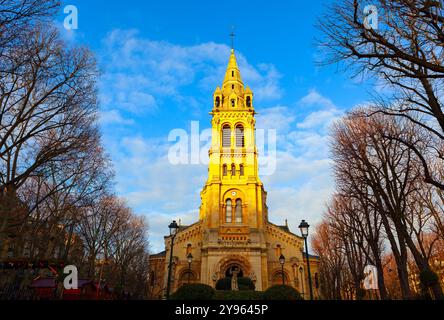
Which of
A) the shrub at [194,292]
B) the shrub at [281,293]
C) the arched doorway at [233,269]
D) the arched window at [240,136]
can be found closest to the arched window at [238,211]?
→ the arched doorway at [233,269]

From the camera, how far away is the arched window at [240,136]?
44.6m

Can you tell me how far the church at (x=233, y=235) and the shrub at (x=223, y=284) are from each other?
2.47 m

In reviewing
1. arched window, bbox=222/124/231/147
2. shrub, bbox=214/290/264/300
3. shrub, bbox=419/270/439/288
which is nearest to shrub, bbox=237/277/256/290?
shrub, bbox=214/290/264/300

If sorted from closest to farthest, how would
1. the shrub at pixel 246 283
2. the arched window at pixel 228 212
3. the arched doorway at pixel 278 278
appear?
the shrub at pixel 246 283 < the arched doorway at pixel 278 278 < the arched window at pixel 228 212

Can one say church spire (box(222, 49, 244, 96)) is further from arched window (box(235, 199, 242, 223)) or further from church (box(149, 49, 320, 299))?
arched window (box(235, 199, 242, 223))

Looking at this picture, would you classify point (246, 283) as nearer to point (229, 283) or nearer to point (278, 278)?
point (229, 283)

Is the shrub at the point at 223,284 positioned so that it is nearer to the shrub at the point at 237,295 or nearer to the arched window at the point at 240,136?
the shrub at the point at 237,295

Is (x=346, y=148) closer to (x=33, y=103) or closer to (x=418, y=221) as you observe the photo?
(x=418, y=221)

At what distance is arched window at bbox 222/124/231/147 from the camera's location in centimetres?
4468

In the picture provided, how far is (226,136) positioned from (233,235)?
13.9 meters

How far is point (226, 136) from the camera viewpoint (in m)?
45.2

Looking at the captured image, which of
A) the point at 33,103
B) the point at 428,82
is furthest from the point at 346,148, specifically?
the point at 33,103

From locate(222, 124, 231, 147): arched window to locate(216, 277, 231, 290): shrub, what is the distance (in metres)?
18.3
